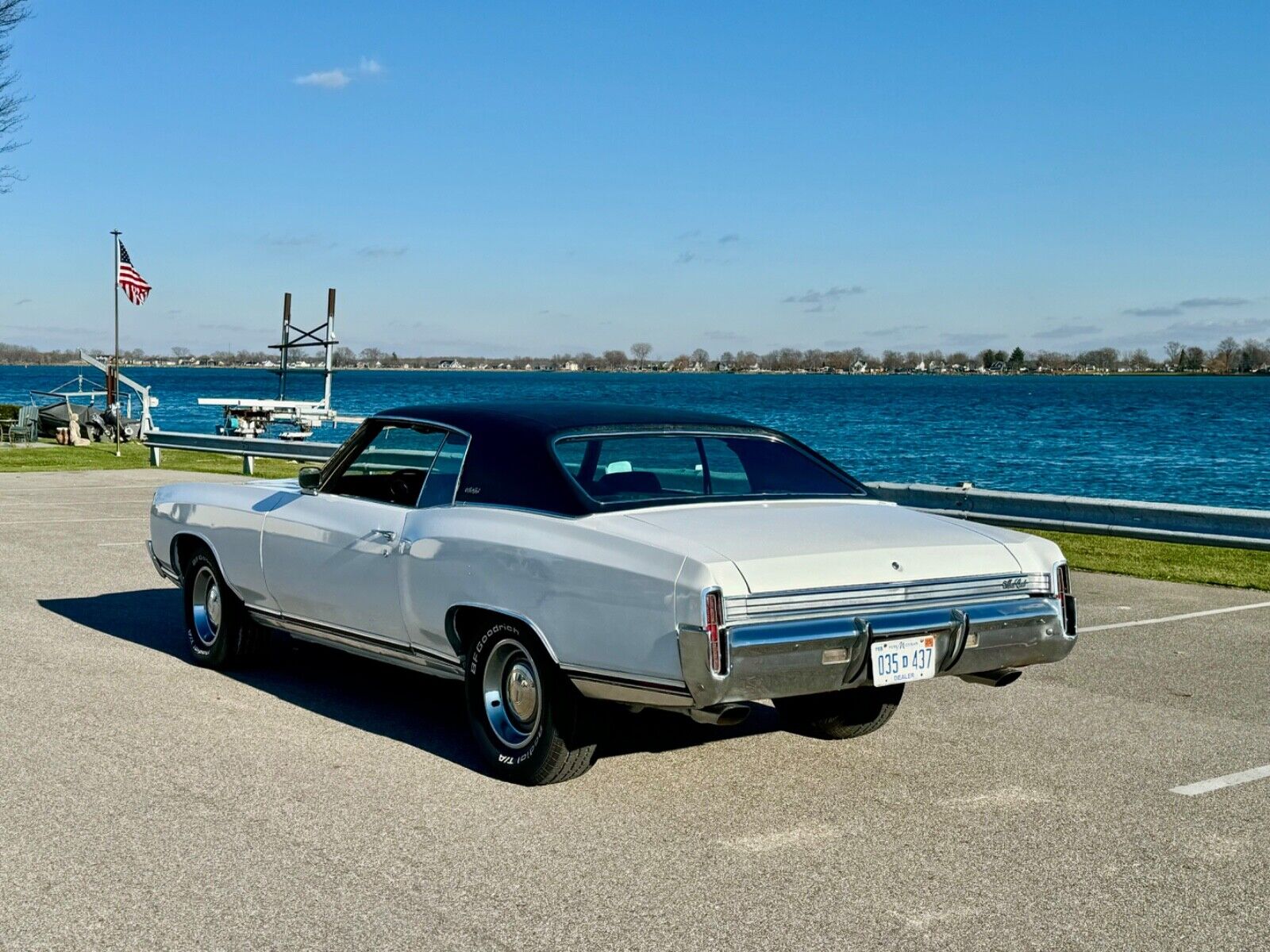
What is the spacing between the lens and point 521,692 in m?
5.64

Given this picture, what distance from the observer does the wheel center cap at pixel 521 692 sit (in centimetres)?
559

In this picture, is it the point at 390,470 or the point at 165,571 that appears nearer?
the point at 390,470

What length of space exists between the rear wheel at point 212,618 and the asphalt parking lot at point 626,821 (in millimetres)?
153

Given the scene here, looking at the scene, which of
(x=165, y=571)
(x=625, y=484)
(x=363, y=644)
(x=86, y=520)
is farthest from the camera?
(x=86, y=520)

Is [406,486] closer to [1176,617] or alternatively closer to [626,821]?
[626,821]

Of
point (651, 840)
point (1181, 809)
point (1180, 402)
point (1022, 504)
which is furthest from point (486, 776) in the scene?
point (1180, 402)

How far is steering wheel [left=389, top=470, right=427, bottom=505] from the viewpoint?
6.48 metres

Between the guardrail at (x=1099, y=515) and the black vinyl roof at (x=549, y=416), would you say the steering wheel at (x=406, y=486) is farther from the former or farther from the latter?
the guardrail at (x=1099, y=515)

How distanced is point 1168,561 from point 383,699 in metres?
8.87

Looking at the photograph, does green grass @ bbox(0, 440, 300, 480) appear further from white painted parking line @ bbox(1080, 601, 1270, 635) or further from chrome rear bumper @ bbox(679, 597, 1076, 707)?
chrome rear bumper @ bbox(679, 597, 1076, 707)

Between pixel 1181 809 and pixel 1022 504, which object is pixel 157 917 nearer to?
pixel 1181 809

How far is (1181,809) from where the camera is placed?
525cm

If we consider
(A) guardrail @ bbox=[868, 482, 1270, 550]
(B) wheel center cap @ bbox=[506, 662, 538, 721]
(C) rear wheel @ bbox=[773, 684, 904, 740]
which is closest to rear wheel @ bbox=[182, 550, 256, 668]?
(B) wheel center cap @ bbox=[506, 662, 538, 721]

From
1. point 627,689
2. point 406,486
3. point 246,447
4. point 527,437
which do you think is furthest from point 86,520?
point 627,689
